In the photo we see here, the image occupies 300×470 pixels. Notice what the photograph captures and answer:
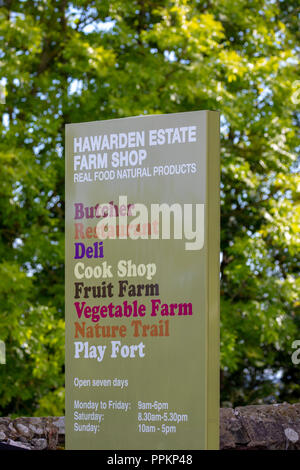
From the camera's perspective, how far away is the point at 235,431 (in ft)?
23.0

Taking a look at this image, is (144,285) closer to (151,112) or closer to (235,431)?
(235,431)

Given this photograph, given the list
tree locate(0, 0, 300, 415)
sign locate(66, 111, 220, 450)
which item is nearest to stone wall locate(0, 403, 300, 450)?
sign locate(66, 111, 220, 450)

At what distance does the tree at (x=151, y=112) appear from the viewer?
12.7m

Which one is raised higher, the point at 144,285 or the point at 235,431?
the point at 144,285

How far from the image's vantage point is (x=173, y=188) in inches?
233

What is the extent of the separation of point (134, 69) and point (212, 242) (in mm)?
7968

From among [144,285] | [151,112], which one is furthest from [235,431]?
[151,112]

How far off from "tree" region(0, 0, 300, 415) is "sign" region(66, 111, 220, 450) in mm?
5800

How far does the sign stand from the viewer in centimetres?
577

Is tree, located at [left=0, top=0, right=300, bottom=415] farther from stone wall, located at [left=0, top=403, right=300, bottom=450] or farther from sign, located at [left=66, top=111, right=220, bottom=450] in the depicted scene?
sign, located at [left=66, top=111, right=220, bottom=450]

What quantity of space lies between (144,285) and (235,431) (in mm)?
1785

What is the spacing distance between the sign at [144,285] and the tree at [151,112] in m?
5.80

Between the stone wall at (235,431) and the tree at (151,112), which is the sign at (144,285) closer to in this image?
the stone wall at (235,431)
